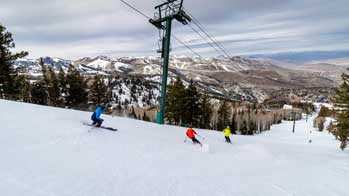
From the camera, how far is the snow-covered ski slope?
6725 millimetres

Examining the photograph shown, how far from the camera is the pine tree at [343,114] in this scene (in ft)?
81.2

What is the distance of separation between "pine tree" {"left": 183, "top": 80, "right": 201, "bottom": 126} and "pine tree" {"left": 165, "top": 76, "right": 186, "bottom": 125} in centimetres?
52

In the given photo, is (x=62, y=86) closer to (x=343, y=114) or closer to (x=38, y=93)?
(x=38, y=93)

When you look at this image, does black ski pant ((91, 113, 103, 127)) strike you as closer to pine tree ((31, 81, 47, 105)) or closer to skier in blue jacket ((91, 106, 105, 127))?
skier in blue jacket ((91, 106, 105, 127))

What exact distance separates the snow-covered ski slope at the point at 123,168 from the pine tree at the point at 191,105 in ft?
82.8

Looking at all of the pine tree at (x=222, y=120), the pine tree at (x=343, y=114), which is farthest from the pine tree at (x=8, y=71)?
the pine tree at (x=222, y=120)

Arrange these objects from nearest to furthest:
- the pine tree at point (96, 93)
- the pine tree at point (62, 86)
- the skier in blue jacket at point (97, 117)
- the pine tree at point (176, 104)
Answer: the skier in blue jacket at point (97, 117) → the pine tree at point (176, 104) → the pine tree at point (62, 86) → the pine tree at point (96, 93)

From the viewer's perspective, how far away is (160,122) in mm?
22984

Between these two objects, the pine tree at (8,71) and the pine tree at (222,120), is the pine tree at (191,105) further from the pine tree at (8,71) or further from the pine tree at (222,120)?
the pine tree at (222,120)

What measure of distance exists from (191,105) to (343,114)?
2197 centimetres

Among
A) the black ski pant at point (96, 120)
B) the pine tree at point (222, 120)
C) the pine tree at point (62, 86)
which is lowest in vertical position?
the pine tree at point (222, 120)

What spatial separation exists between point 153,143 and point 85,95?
110 ft

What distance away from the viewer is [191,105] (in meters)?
41.6

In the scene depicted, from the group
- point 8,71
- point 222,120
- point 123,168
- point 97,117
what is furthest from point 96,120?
point 222,120
